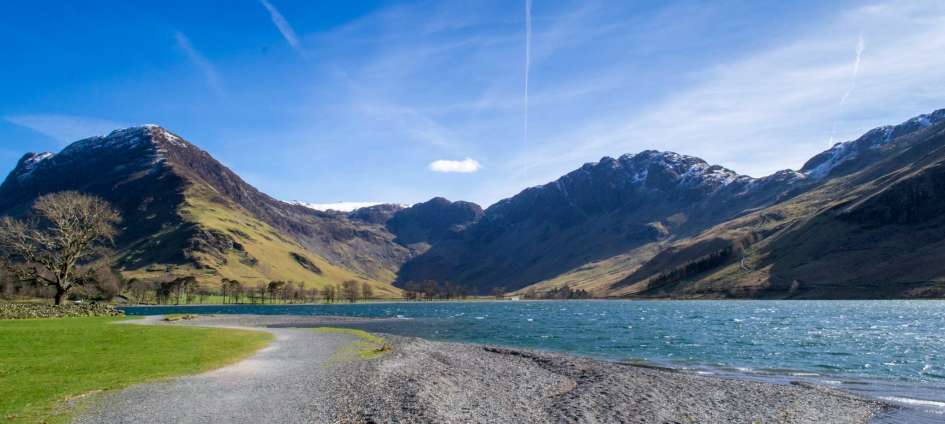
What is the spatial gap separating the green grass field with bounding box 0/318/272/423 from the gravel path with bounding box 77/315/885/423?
1809 mm

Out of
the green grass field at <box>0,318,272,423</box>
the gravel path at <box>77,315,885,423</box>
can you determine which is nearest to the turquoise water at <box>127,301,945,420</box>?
the gravel path at <box>77,315,885,423</box>

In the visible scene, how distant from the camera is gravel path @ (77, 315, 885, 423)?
22.8 m

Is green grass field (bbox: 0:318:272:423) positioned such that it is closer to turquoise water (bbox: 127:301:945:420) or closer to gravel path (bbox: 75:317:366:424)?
gravel path (bbox: 75:317:366:424)

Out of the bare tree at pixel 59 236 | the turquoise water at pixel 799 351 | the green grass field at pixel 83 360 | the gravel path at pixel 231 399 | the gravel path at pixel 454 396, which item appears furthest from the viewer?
the bare tree at pixel 59 236

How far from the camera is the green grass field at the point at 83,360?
21.9 m

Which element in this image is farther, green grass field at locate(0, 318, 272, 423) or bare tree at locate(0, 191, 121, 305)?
bare tree at locate(0, 191, 121, 305)

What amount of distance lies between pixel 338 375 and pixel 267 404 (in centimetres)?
941

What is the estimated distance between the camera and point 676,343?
69.2m

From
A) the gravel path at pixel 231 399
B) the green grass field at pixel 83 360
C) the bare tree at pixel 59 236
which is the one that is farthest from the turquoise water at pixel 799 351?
the bare tree at pixel 59 236

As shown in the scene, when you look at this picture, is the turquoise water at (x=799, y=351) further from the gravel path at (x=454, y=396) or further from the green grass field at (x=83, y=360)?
the green grass field at (x=83, y=360)

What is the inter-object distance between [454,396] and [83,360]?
22778mm

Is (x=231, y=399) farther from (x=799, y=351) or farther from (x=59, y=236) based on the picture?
(x=59, y=236)

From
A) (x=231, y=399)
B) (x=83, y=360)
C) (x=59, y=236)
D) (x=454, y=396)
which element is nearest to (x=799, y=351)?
(x=454, y=396)

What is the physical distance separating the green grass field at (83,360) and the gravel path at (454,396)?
1.81 metres
